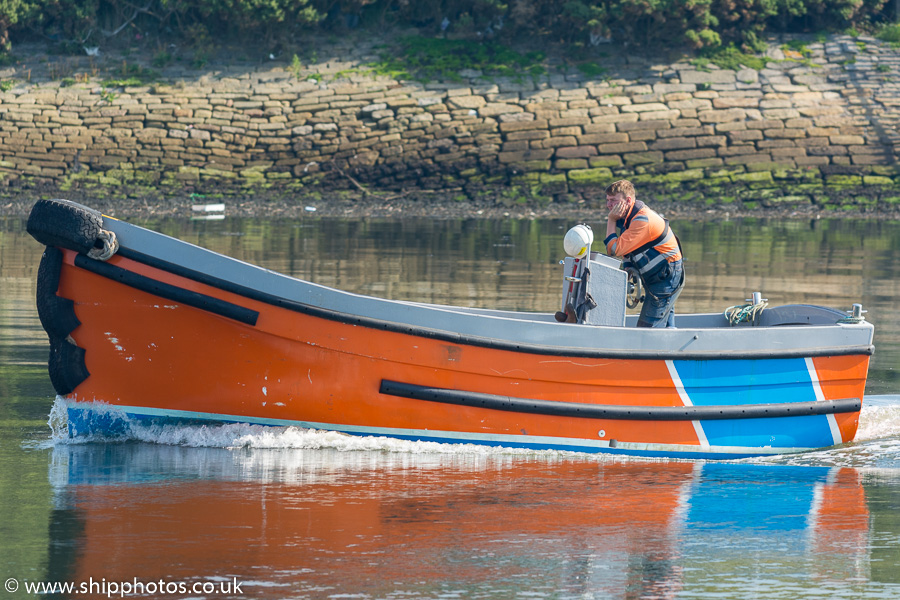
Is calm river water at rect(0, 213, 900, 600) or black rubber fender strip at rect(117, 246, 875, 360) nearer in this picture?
calm river water at rect(0, 213, 900, 600)

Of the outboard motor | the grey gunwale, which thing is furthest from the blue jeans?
the grey gunwale

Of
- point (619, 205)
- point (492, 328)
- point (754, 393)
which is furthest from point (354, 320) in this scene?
point (754, 393)

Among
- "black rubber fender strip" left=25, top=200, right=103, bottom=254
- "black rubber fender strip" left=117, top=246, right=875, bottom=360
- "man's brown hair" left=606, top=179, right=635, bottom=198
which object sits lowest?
"black rubber fender strip" left=117, top=246, right=875, bottom=360

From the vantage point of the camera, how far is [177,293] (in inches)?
267

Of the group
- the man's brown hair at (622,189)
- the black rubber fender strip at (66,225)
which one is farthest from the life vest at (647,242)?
the black rubber fender strip at (66,225)

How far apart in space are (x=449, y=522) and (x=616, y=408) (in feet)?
5.75

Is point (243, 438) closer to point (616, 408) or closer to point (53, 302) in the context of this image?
point (53, 302)

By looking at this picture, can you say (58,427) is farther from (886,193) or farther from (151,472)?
(886,193)

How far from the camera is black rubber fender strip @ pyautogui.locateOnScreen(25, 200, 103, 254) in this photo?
263 inches

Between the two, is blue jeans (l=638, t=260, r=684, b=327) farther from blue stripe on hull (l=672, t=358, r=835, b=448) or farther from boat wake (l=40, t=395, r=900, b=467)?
boat wake (l=40, t=395, r=900, b=467)

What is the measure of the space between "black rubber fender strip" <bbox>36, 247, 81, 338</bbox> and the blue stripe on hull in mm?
3698

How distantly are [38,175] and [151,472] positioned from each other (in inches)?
751

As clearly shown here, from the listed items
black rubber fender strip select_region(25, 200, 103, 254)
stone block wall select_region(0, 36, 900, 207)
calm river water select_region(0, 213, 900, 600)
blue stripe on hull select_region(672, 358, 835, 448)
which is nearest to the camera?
calm river water select_region(0, 213, 900, 600)

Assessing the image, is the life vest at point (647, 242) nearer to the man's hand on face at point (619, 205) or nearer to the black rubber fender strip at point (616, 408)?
the man's hand on face at point (619, 205)
